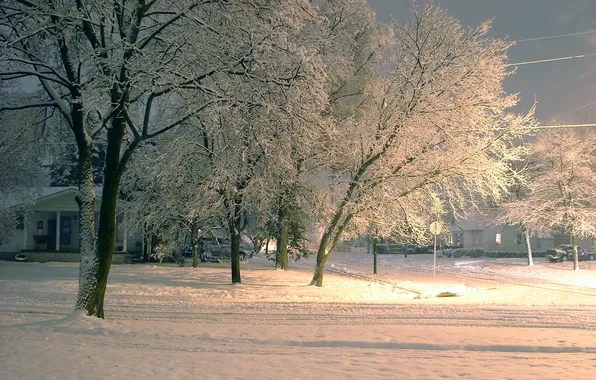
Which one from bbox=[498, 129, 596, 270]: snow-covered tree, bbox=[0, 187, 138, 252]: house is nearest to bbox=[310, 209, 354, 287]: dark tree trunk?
bbox=[0, 187, 138, 252]: house

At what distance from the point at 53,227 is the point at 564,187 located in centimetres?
3841

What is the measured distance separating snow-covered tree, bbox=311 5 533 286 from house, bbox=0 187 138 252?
70.1ft

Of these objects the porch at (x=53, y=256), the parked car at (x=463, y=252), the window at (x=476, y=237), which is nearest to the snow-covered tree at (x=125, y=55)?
the porch at (x=53, y=256)

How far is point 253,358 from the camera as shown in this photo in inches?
319

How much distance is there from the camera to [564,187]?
125 feet

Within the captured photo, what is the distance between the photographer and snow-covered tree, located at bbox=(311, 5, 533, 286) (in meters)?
18.3

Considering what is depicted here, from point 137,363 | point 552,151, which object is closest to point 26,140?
point 137,363

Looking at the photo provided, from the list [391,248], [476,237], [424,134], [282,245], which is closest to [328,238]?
[424,134]

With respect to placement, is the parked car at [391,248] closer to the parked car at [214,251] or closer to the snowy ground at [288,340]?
the parked car at [214,251]

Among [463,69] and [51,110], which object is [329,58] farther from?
[51,110]

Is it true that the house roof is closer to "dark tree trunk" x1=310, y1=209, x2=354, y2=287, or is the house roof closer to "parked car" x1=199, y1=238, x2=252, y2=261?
"parked car" x1=199, y1=238, x2=252, y2=261

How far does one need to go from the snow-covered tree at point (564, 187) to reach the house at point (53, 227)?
30.0m

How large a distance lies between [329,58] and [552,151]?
29624mm

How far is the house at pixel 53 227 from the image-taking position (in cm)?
3706
